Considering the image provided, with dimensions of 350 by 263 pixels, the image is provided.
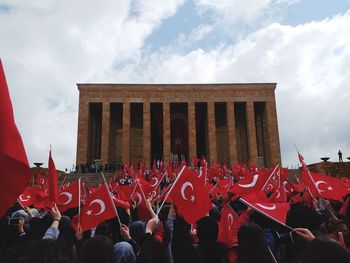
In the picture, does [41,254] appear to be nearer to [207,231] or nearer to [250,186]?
[207,231]

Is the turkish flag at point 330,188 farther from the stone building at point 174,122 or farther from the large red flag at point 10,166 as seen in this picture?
the stone building at point 174,122

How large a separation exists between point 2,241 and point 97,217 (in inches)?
49.3

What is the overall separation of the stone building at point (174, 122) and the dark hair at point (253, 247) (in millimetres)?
31875

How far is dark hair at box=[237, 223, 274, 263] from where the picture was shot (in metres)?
2.58

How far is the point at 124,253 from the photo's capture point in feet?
11.4

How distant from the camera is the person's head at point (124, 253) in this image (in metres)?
3.47

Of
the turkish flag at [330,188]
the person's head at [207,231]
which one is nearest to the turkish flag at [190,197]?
the person's head at [207,231]

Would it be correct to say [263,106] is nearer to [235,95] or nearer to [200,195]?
[235,95]

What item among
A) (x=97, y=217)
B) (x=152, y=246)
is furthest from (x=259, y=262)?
(x=97, y=217)

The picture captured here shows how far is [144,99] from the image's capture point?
36062 mm

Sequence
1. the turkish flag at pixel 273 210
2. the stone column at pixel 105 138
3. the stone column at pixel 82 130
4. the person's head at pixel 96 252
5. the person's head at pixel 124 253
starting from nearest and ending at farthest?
the person's head at pixel 96 252, the person's head at pixel 124 253, the turkish flag at pixel 273 210, the stone column at pixel 82 130, the stone column at pixel 105 138

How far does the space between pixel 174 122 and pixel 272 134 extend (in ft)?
36.5


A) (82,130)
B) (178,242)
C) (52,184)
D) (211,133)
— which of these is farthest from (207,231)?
(82,130)

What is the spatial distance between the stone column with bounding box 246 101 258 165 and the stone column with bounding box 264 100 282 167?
1.71 meters
